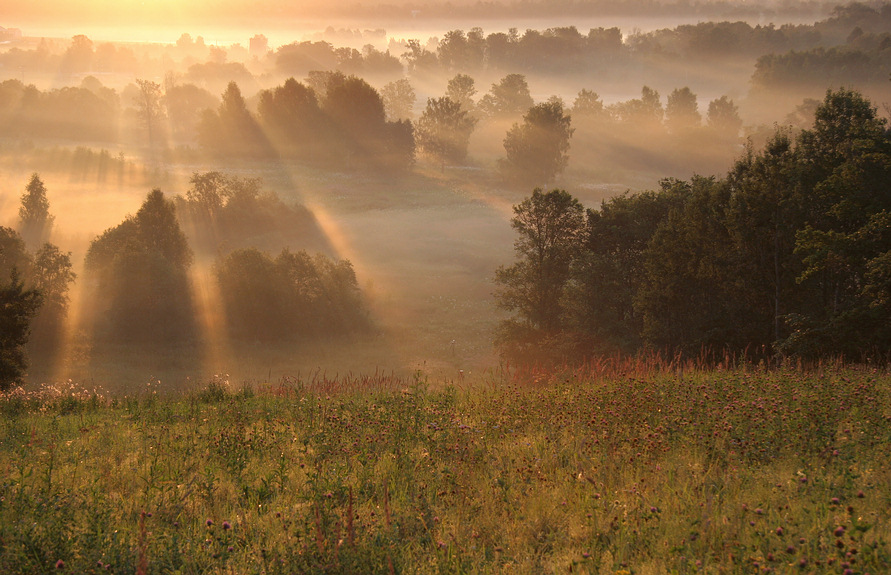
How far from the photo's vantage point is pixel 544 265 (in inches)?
1563

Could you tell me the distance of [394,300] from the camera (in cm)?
5438

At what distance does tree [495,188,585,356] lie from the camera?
39.2m

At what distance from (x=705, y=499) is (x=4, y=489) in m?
7.03

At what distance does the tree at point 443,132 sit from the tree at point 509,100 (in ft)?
105

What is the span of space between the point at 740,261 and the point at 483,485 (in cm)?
2439

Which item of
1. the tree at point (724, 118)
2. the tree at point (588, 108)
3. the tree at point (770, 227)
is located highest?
the tree at point (588, 108)

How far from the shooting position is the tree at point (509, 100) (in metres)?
148

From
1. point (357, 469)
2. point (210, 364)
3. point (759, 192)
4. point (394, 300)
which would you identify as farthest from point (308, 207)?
point (357, 469)

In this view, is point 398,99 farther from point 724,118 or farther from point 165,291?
point 165,291

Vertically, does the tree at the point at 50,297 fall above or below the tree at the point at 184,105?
below

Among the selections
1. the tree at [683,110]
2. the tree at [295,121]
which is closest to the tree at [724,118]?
the tree at [683,110]

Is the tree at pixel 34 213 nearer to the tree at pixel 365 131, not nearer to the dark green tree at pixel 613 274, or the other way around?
the tree at pixel 365 131

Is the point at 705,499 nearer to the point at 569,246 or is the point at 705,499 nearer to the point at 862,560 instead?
the point at 862,560

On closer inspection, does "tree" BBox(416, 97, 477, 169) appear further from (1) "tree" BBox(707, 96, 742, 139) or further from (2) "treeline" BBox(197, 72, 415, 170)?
(1) "tree" BBox(707, 96, 742, 139)
